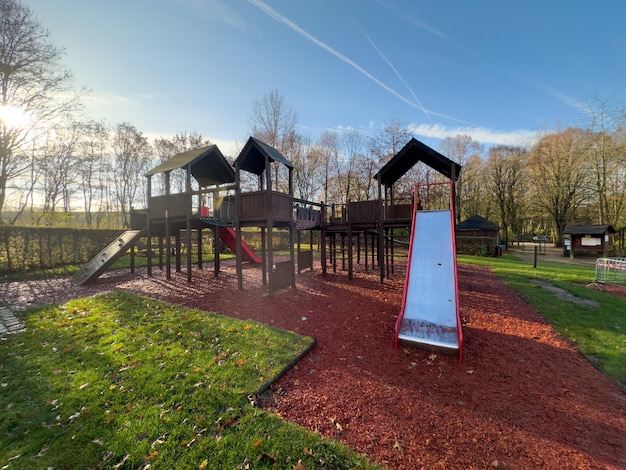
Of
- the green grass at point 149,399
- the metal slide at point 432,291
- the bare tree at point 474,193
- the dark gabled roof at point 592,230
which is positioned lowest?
the green grass at point 149,399

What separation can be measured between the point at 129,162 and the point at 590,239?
48.9m

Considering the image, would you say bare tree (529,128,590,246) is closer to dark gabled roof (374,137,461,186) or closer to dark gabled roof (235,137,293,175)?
dark gabled roof (374,137,461,186)

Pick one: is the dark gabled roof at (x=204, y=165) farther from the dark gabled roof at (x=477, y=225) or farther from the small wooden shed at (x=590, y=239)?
the small wooden shed at (x=590, y=239)

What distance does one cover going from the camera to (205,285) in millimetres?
11062

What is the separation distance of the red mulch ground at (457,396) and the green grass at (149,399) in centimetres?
46

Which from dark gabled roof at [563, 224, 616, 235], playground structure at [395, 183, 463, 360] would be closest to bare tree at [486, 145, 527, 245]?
dark gabled roof at [563, 224, 616, 235]

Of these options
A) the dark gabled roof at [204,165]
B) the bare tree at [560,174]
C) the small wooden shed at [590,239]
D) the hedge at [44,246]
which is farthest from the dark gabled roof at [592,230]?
the hedge at [44,246]

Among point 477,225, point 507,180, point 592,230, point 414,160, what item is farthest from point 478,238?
point 507,180

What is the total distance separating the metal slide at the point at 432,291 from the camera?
17.9 ft

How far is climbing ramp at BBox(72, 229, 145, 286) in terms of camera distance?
37.1 feet

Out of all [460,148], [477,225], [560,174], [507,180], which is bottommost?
[477,225]

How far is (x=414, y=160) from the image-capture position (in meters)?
12.1

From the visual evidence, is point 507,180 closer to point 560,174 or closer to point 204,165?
point 560,174

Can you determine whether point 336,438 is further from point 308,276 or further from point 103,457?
point 308,276
